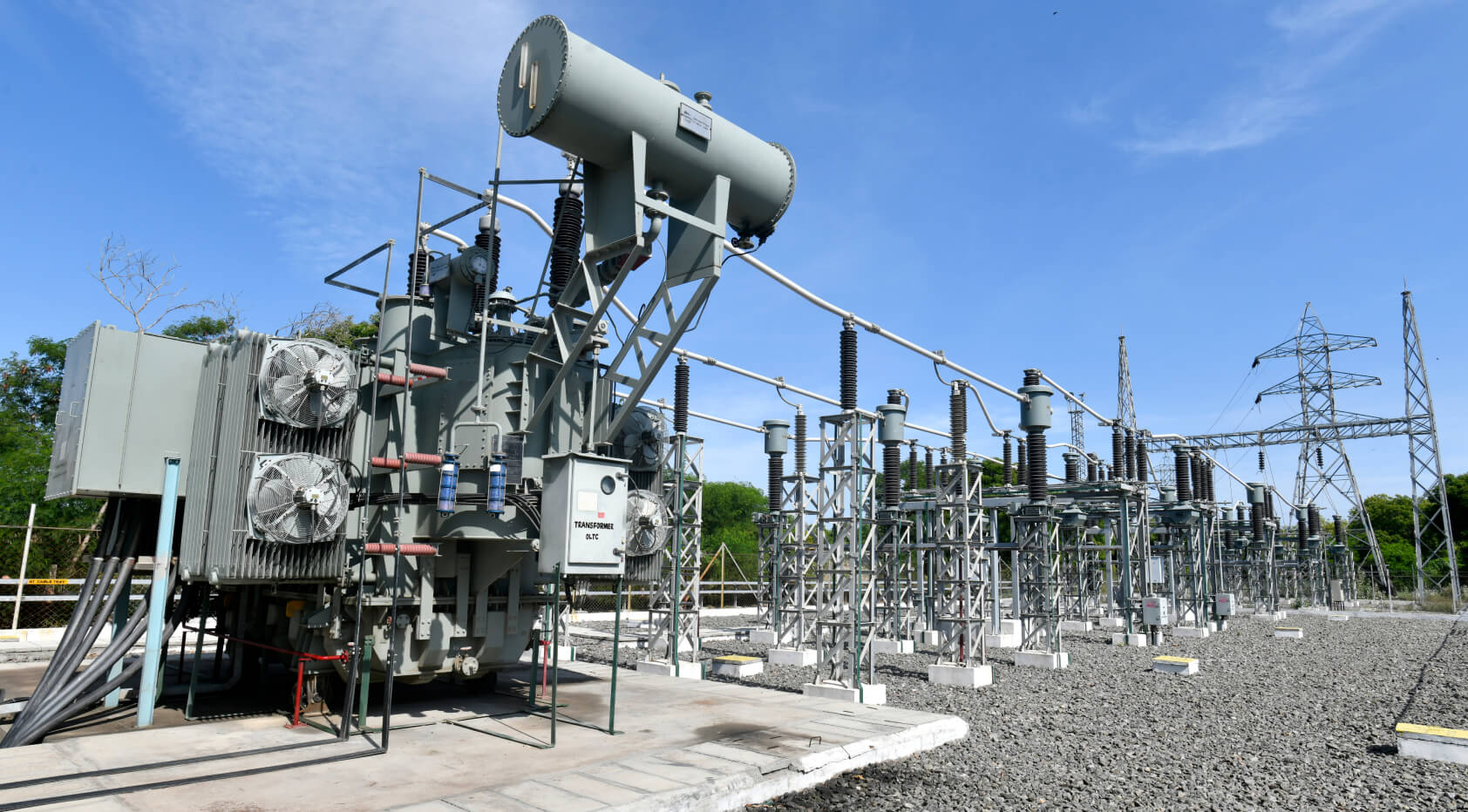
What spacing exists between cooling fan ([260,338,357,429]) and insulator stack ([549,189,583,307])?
9.63 feet

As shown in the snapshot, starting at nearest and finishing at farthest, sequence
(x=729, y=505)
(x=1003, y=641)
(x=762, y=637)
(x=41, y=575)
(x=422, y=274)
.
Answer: (x=422, y=274)
(x=41, y=575)
(x=762, y=637)
(x=1003, y=641)
(x=729, y=505)

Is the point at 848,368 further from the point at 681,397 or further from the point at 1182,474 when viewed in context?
the point at 1182,474

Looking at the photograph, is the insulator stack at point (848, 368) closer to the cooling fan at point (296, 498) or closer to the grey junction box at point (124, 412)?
the cooling fan at point (296, 498)

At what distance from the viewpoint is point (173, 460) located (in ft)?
34.1

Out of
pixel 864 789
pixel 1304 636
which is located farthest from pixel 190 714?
pixel 1304 636

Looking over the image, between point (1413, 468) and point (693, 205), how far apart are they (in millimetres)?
52428

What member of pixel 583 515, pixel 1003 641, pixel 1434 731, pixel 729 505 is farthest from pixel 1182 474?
pixel 729 505

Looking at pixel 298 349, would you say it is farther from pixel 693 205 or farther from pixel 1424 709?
pixel 1424 709

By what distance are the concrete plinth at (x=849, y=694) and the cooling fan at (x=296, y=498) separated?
7821 mm

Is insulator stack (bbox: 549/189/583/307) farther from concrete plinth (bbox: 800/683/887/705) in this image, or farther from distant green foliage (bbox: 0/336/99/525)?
distant green foliage (bbox: 0/336/99/525)

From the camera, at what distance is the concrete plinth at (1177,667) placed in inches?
744

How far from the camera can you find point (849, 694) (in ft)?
44.4

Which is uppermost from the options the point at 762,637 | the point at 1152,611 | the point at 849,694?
the point at 1152,611

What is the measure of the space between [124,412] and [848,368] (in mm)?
10200
